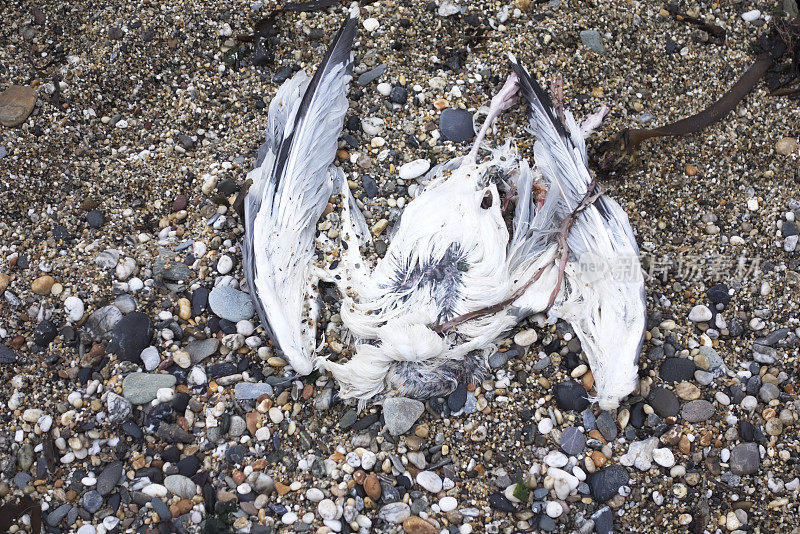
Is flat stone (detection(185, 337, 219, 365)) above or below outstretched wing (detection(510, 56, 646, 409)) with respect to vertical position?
below

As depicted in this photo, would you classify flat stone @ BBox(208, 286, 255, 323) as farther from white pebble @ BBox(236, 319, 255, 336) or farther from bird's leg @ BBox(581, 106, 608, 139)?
bird's leg @ BBox(581, 106, 608, 139)

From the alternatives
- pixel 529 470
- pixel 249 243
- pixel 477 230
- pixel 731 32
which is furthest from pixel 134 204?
pixel 731 32

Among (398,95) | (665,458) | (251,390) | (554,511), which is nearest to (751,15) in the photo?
(398,95)

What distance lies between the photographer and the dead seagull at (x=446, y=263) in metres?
2.90

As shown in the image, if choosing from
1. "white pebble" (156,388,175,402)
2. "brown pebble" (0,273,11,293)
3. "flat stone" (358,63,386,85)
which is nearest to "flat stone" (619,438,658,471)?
"white pebble" (156,388,175,402)

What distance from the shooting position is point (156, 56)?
12.1 feet

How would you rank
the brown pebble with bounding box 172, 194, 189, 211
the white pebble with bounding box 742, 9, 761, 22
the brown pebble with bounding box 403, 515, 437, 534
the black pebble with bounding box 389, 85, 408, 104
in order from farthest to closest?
the white pebble with bounding box 742, 9, 761, 22 → the black pebble with bounding box 389, 85, 408, 104 → the brown pebble with bounding box 172, 194, 189, 211 → the brown pebble with bounding box 403, 515, 437, 534

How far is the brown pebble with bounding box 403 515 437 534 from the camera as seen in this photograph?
2.70 m

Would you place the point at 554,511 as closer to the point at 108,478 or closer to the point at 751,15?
the point at 108,478

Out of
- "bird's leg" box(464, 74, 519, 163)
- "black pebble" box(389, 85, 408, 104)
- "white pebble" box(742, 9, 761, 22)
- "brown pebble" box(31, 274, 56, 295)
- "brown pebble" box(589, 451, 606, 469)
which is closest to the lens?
"brown pebble" box(589, 451, 606, 469)

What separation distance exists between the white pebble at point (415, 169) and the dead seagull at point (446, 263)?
0.17 feet

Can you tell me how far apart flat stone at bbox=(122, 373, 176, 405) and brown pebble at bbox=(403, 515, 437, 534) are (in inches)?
47.9

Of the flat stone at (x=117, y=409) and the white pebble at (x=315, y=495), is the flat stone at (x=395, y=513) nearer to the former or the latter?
the white pebble at (x=315, y=495)

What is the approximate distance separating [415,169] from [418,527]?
5.61 ft
